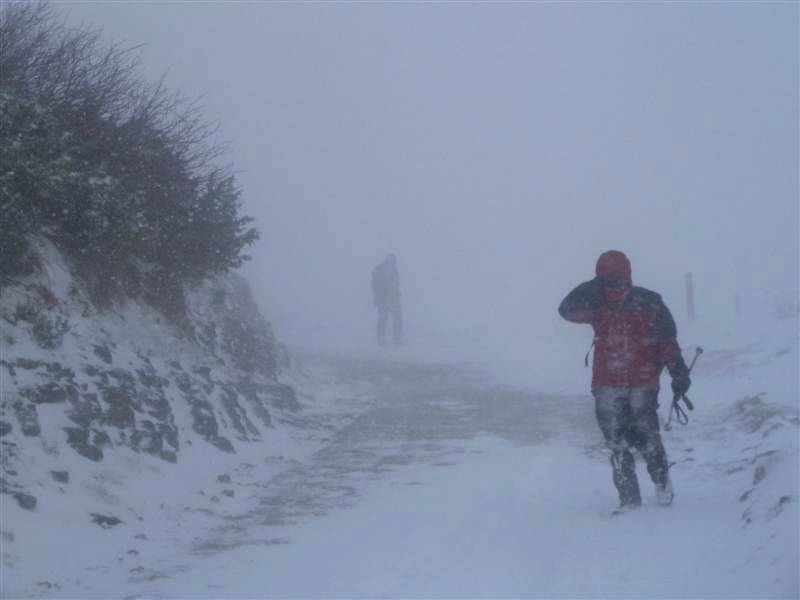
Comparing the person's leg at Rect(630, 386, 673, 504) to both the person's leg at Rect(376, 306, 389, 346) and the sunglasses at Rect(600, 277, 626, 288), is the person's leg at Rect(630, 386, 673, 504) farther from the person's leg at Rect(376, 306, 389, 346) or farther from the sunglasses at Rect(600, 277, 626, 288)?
the person's leg at Rect(376, 306, 389, 346)

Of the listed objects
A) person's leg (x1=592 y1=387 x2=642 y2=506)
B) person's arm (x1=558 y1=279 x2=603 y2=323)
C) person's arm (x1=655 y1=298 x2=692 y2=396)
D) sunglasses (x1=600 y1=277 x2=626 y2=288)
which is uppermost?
sunglasses (x1=600 y1=277 x2=626 y2=288)

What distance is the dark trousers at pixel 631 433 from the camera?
6.96 metres

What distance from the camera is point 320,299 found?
155ft

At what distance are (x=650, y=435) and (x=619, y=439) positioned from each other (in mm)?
202

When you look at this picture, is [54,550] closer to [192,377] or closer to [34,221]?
[34,221]

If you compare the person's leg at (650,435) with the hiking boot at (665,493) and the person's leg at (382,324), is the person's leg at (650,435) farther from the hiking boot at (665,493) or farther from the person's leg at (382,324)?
the person's leg at (382,324)

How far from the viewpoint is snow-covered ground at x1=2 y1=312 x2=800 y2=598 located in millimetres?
5777

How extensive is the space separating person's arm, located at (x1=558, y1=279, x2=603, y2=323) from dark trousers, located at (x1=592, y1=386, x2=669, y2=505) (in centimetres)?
50

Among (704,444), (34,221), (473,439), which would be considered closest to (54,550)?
(34,221)

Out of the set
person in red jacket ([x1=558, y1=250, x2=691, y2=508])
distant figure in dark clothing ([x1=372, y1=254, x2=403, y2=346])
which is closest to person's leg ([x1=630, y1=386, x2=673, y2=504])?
person in red jacket ([x1=558, y1=250, x2=691, y2=508])

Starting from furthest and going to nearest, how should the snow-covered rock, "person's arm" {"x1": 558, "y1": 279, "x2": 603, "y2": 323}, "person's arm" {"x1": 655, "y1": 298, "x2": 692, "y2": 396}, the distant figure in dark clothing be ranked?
the distant figure in dark clothing → the snow-covered rock → "person's arm" {"x1": 558, "y1": 279, "x2": 603, "y2": 323} → "person's arm" {"x1": 655, "y1": 298, "x2": 692, "y2": 396}

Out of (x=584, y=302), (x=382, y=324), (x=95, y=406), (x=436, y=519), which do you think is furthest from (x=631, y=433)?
(x=382, y=324)

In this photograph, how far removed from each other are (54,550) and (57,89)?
553 centimetres

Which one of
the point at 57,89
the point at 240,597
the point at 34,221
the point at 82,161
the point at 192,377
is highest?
the point at 57,89
